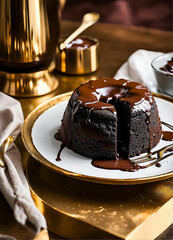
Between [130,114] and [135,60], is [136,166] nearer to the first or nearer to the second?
[130,114]

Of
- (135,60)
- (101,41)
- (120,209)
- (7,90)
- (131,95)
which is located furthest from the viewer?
(101,41)

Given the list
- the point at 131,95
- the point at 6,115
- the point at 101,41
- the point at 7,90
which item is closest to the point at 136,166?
the point at 131,95

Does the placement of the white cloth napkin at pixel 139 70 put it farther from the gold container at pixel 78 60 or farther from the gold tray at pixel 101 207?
the gold tray at pixel 101 207

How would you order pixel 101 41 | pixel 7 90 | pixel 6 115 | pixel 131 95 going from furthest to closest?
pixel 101 41, pixel 7 90, pixel 6 115, pixel 131 95

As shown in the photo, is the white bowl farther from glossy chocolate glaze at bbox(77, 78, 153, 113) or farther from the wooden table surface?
glossy chocolate glaze at bbox(77, 78, 153, 113)

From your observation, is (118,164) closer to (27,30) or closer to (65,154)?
(65,154)

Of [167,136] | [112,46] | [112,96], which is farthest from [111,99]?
[112,46]
